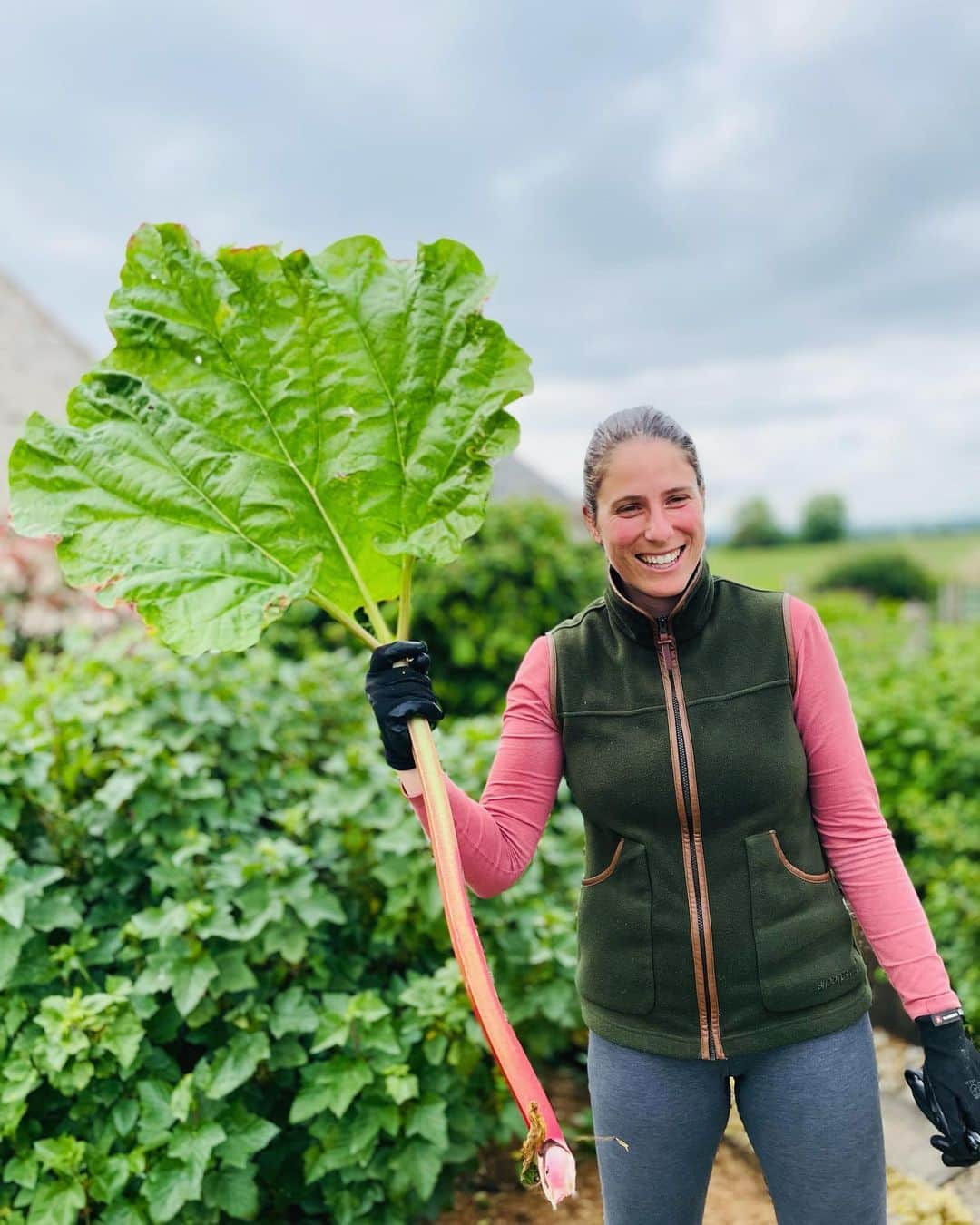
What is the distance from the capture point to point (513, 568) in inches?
264

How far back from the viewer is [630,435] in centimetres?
186

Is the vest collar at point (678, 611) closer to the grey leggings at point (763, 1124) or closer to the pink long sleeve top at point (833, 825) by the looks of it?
the pink long sleeve top at point (833, 825)

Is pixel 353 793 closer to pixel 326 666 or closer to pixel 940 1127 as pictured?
pixel 326 666

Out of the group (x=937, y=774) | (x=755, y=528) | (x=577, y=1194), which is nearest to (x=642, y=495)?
(x=577, y=1194)

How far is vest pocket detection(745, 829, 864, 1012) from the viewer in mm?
1807

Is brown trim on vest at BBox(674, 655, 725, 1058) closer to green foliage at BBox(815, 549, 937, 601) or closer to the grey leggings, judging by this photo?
the grey leggings

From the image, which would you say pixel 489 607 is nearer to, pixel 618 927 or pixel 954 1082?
pixel 618 927

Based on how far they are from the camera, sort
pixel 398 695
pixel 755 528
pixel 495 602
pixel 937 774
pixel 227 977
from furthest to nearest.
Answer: pixel 755 528
pixel 495 602
pixel 937 774
pixel 227 977
pixel 398 695

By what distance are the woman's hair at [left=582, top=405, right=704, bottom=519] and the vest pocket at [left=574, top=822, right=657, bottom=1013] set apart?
659mm

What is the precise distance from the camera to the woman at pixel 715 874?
1.82m

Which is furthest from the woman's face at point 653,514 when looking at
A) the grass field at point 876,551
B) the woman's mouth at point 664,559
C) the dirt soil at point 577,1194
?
the grass field at point 876,551

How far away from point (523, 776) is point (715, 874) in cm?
39

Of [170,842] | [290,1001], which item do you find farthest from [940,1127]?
[170,842]

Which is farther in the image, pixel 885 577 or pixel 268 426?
pixel 885 577
